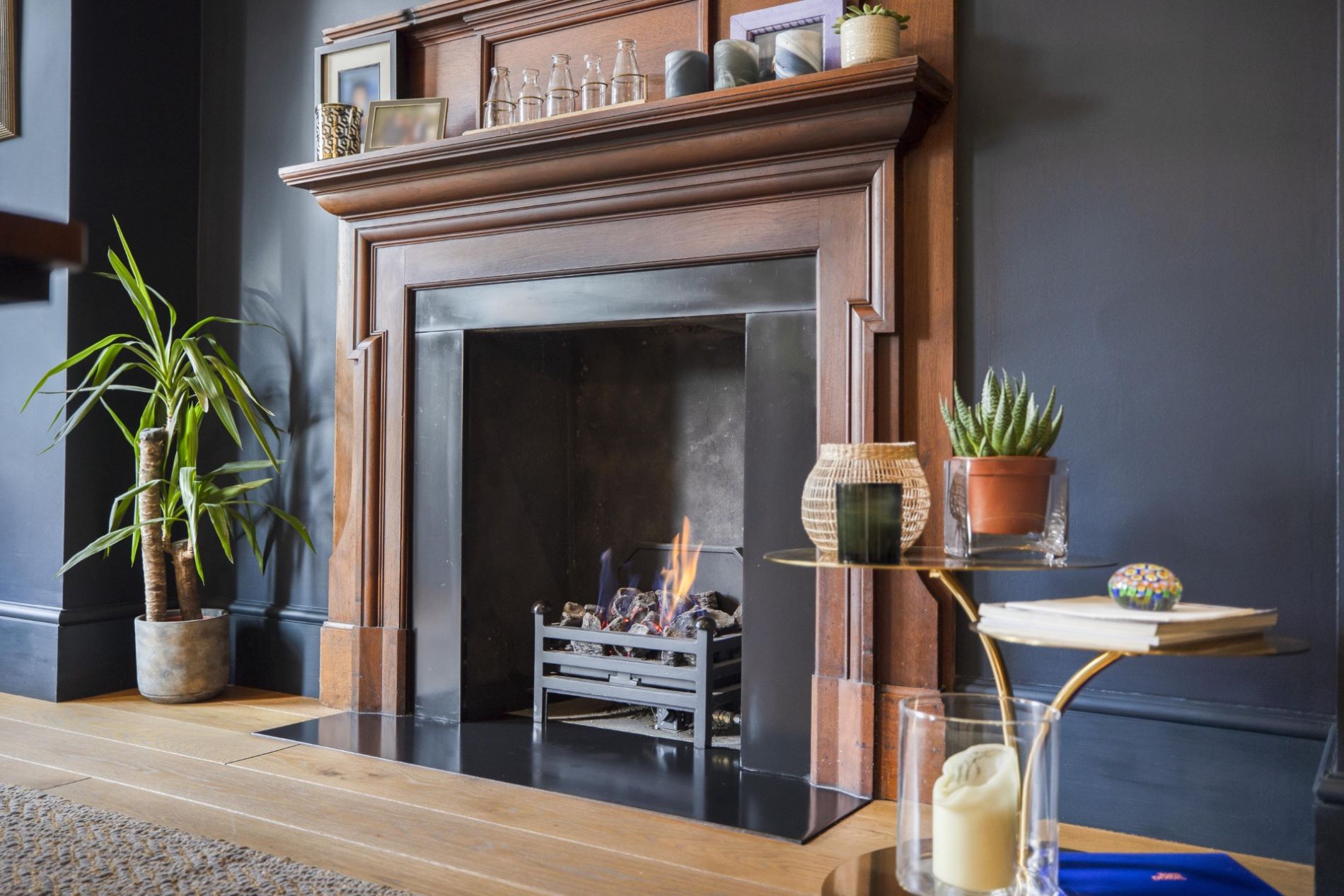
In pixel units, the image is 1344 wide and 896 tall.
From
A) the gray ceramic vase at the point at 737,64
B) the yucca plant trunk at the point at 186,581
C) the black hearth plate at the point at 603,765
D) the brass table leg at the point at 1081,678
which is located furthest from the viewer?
the yucca plant trunk at the point at 186,581

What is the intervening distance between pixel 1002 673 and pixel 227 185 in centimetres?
278

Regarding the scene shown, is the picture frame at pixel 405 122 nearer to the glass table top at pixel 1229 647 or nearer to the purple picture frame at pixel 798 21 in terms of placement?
the purple picture frame at pixel 798 21

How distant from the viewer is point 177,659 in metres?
2.87

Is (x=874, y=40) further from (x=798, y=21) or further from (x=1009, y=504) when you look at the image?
(x=1009, y=504)

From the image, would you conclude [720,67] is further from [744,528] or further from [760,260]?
[744,528]

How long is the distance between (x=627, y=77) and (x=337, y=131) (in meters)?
0.83

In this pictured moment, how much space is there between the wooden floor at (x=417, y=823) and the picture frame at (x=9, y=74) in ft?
5.75

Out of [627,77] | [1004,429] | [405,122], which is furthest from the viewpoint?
[405,122]

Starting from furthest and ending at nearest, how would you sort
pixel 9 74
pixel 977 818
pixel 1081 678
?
pixel 9 74
pixel 1081 678
pixel 977 818

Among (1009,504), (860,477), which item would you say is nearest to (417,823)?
(860,477)

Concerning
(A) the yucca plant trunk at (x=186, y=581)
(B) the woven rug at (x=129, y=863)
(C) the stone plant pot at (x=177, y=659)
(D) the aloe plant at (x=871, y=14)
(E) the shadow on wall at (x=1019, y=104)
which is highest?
(D) the aloe plant at (x=871, y=14)

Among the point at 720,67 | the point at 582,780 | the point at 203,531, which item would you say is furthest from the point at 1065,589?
the point at 203,531

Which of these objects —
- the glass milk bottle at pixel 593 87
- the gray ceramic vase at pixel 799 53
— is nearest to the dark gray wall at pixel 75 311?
the glass milk bottle at pixel 593 87

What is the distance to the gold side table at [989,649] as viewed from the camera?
127 cm
